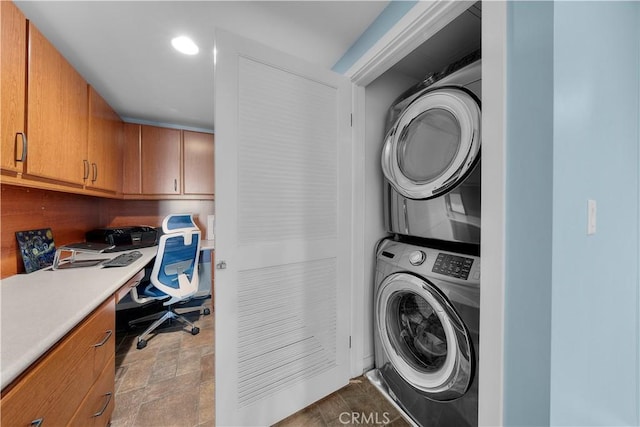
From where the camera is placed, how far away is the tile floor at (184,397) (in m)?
1.30

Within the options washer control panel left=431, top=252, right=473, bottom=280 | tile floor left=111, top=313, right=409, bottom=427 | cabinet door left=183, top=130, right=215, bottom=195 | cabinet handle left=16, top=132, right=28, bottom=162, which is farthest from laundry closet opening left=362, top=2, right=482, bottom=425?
cabinet door left=183, top=130, right=215, bottom=195

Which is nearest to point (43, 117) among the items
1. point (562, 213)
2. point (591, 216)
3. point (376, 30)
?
point (376, 30)

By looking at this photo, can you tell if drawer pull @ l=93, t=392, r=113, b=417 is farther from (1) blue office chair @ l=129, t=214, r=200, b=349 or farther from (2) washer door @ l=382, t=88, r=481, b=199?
(2) washer door @ l=382, t=88, r=481, b=199

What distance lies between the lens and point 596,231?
83cm


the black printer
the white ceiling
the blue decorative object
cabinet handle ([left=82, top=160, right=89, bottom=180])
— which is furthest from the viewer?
the black printer

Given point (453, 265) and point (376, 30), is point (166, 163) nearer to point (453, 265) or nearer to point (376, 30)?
point (376, 30)

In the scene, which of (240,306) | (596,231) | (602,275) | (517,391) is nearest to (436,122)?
(596,231)

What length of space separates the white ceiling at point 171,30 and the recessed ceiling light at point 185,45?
3 centimetres

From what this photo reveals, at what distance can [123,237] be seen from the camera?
2355mm

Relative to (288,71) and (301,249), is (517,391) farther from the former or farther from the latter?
(288,71)

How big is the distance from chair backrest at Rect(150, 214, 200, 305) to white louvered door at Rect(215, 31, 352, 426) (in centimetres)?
125

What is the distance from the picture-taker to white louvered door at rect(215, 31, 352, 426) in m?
1.13

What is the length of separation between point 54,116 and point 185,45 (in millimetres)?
884

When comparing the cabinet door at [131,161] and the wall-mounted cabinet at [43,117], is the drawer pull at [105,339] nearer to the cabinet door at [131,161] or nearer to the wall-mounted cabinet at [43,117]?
the wall-mounted cabinet at [43,117]
